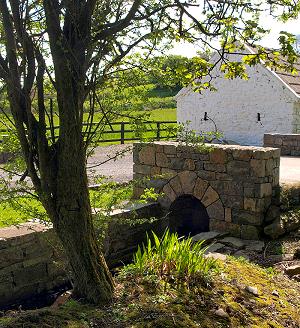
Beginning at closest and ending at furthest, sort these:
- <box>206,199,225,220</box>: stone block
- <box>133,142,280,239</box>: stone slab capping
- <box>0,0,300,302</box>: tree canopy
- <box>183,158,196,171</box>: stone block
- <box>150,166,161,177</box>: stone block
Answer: <box>0,0,300,302</box>: tree canopy
<box>133,142,280,239</box>: stone slab capping
<box>206,199,225,220</box>: stone block
<box>183,158,196,171</box>: stone block
<box>150,166,161,177</box>: stone block

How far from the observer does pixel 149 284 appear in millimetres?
4164

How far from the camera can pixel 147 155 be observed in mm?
8695

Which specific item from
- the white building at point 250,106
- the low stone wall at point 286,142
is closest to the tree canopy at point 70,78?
the low stone wall at point 286,142

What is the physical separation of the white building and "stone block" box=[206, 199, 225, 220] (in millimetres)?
7153

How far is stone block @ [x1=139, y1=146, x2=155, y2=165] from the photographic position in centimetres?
861

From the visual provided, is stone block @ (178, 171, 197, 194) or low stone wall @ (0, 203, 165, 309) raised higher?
stone block @ (178, 171, 197, 194)

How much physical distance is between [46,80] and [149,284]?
2.08m

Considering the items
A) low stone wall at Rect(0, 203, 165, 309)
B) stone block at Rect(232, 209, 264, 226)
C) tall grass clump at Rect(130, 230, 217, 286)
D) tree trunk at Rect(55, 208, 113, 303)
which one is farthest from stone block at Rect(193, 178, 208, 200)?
tree trunk at Rect(55, 208, 113, 303)

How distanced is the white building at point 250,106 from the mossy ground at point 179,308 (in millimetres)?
10540

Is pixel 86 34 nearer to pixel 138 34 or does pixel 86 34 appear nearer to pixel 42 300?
pixel 138 34

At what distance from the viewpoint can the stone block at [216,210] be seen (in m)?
7.76

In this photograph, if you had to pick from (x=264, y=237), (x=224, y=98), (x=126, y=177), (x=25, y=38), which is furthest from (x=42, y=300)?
(x=224, y=98)

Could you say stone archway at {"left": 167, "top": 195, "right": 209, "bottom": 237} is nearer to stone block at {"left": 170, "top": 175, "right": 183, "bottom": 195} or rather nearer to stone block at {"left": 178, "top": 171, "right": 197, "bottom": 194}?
stone block at {"left": 170, "top": 175, "right": 183, "bottom": 195}

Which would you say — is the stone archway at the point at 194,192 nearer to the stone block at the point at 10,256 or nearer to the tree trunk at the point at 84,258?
the stone block at the point at 10,256
